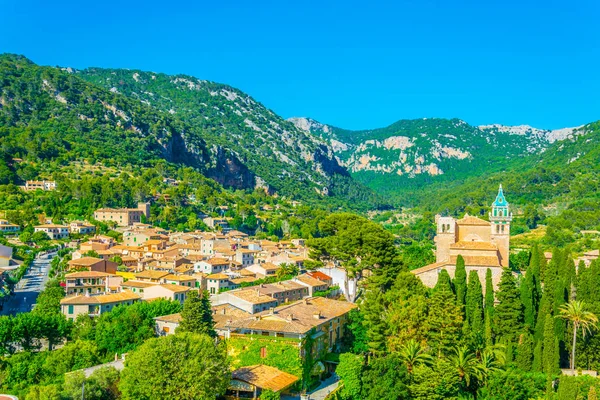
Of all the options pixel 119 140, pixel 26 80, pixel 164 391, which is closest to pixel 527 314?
pixel 164 391

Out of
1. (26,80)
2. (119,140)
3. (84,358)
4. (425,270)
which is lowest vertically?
→ (84,358)

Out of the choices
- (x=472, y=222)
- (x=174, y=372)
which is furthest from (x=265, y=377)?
(x=472, y=222)

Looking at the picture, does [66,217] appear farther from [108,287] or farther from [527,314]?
[527,314]

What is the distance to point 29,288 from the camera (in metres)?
54.8

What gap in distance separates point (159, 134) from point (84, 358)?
121 m

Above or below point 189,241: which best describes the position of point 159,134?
above

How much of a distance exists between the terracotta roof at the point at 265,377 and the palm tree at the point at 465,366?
7.99 metres

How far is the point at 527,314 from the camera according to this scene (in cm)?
3903

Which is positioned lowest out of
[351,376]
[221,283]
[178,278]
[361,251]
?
[351,376]

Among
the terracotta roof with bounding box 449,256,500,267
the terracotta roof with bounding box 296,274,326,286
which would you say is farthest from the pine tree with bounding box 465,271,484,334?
the terracotta roof with bounding box 296,274,326,286

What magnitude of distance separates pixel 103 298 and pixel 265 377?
65.4ft

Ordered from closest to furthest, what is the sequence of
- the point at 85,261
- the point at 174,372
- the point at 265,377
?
1. the point at 174,372
2. the point at 265,377
3. the point at 85,261

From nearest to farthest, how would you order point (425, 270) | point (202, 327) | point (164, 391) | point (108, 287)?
1. point (164, 391)
2. point (202, 327)
3. point (425, 270)
4. point (108, 287)

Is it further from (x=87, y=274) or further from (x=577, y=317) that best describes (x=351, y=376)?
(x=87, y=274)
